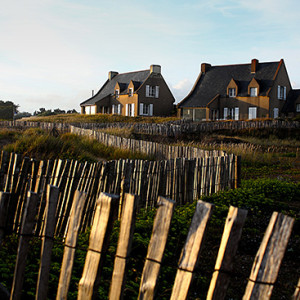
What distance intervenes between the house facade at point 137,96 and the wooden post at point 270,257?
1660 inches

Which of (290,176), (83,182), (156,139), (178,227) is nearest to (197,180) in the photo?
(178,227)

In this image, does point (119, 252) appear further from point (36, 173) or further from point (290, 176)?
point (290, 176)

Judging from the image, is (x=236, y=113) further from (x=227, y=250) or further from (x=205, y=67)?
(x=227, y=250)

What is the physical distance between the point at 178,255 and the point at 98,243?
2799 millimetres

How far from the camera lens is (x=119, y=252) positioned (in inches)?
93.1

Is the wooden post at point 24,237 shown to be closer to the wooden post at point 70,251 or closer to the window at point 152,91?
the wooden post at point 70,251

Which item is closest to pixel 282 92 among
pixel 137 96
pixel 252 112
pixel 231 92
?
pixel 252 112

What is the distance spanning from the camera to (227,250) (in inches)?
82.9

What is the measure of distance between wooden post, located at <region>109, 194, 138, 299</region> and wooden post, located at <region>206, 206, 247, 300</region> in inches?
23.1

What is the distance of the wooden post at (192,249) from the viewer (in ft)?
6.95

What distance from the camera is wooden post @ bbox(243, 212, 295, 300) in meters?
1.96

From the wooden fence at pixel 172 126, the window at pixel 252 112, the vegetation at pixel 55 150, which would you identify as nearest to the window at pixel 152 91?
the window at pixel 252 112

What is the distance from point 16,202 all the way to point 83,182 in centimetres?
102

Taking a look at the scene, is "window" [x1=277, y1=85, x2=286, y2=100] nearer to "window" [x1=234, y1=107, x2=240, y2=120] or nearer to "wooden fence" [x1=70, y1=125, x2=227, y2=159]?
"window" [x1=234, y1=107, x2=240, y2=120]
